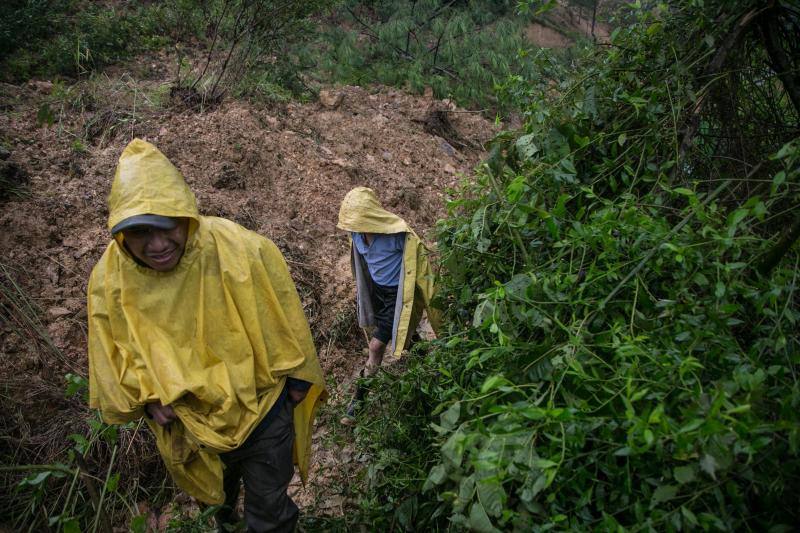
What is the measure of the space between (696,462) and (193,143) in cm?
562

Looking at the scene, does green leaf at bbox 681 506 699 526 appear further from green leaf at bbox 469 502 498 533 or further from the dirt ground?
the dirt ground

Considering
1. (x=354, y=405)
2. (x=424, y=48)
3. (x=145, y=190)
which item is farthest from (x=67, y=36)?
(x=354, y=405)

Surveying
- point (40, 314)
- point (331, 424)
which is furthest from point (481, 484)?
point (40, 314)

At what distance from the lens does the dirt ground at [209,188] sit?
11.9 ft

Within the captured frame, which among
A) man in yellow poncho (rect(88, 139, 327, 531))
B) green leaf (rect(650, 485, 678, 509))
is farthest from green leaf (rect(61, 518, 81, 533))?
green leaf (rect(650, 485, 678, 509))

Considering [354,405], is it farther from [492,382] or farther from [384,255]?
[492,382]

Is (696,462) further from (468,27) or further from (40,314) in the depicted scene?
(468,27)

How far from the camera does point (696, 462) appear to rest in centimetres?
120

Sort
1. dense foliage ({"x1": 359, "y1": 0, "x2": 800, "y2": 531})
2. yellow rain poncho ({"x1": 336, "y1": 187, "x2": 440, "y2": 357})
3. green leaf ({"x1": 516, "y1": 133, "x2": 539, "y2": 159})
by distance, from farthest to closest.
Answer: yellow rain poncho ({"x1": 336, "y1": 187, "x2": 440, "y2": 357}) < green leaf ({"x1": 516, "y1": 133, "x2": 539, "y2": 159}) < dense foliage ({"x1": 359, "y1": 0, "x2": 800, "y2": 531})

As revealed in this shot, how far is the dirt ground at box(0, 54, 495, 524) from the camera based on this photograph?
3.63 m

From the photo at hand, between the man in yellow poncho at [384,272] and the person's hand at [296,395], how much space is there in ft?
4.14

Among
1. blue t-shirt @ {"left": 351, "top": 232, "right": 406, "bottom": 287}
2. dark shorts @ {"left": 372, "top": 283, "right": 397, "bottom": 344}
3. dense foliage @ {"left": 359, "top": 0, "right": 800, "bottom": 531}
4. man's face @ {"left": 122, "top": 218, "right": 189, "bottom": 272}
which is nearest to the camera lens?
dense foliage @ {"left": 359, "top": 0, "right": 800, "bottom": 531}

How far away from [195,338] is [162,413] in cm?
34

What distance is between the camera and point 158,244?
2.12m
